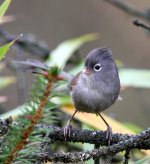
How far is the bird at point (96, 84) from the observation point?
2.29 meters

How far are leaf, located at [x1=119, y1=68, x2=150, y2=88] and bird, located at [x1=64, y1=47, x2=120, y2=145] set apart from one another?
0.08 m

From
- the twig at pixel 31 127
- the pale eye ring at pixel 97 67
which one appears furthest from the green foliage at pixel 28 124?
the pale eye ring at pixel 97 67

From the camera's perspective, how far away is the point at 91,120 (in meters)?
2.18

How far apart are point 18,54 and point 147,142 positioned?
1.84 meters

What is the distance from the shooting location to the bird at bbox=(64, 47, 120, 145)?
2.30 metres

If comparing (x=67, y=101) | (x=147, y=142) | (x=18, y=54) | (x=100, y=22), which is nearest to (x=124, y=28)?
(x=100, y=22)

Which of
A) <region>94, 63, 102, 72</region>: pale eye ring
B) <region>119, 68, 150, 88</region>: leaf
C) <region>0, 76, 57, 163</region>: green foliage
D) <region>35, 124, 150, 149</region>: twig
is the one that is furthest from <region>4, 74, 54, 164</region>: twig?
<region>119, 68, 150, 88</region>: leaf

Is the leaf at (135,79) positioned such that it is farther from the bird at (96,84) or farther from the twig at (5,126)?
the twig at (5,126)

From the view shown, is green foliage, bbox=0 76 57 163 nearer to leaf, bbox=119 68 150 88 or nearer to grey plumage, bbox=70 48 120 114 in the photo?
grey plumage, bbox=70 48 120 114

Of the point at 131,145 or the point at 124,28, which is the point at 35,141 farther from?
the point at 124,28

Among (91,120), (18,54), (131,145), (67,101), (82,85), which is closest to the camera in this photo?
(131,145)

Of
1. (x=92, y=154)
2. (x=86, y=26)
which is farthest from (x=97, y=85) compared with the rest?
(x=86, y=26)

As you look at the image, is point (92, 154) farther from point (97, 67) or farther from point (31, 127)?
point (97, 67)

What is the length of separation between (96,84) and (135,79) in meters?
0.19
